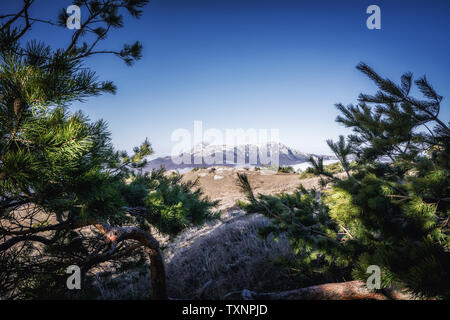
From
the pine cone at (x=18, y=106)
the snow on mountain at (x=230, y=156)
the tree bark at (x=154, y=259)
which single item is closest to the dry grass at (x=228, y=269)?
the tree bark at (x=154, y=259)

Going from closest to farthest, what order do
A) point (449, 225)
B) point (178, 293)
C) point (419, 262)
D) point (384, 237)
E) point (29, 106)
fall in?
point (29, 106) < point (419, 262) < point (449, 225) < point (384, 237) < point (178, 293)

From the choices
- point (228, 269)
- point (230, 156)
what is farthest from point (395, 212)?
point (230, 156)

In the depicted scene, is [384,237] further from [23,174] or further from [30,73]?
[30,73]

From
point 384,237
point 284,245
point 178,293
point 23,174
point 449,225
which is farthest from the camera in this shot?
point 284,245

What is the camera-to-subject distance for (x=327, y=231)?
2098mm

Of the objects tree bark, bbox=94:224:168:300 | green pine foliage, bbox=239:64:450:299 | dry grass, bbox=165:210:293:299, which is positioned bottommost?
dry grass, bbox=165:210:293:299

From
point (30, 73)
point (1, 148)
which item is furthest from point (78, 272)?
point (30, 73)

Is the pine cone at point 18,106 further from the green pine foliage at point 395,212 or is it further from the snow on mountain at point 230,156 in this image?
the snow on mountain at point 230,156

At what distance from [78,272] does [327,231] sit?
253 centimetres

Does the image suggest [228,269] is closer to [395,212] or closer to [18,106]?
[395,212]

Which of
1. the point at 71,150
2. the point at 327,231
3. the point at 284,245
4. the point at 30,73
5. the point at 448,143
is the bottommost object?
the point at 284,245

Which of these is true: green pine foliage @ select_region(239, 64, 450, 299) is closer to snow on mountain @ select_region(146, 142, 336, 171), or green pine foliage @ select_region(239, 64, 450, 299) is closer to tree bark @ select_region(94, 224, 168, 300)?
tree bark @ select_region(94, 224, 168, 300)

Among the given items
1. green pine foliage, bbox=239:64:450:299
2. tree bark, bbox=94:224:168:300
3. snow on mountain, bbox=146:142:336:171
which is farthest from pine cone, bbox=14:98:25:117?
snow on mountain, bbox=146:142:336:171
